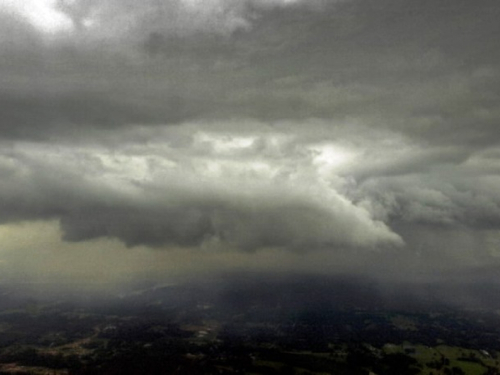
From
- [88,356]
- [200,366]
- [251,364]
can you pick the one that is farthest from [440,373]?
[88,356]

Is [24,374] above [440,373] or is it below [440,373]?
below

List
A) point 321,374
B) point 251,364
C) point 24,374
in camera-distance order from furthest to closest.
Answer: point 251,364 → point 321,374 → point 24,374

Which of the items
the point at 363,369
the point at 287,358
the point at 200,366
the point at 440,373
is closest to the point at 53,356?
the point at 200,366

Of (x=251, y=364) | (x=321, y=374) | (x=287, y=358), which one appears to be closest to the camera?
(x=321, y=374)

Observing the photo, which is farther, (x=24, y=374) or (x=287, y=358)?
(x=287, y=358)

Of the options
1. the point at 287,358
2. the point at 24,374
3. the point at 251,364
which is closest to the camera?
the point at 24,374

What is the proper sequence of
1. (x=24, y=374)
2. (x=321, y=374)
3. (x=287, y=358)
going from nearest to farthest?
(x=24, y=374), (x=321, y=374), (x=287, y=358)

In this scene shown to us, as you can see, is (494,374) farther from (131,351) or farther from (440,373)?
(131,351)

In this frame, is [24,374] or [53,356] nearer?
[24,374]

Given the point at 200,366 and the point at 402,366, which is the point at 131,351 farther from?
the point at 402,366
